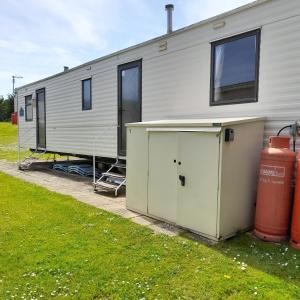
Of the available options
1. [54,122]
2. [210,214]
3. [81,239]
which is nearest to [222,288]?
[210,214]

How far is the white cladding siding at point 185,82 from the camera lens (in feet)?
14.6

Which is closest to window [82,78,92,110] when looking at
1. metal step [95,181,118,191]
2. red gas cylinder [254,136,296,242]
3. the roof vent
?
metal step [95,181,118,191]

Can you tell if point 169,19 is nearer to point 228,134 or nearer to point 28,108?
point 228,134

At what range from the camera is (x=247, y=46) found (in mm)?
4922

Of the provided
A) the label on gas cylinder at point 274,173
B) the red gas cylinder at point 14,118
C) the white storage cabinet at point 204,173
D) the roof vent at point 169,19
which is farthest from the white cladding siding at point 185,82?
the red gas cylinder at point 14,118

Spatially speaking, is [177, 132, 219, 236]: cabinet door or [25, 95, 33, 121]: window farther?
[25, 95, 33, 121]: window

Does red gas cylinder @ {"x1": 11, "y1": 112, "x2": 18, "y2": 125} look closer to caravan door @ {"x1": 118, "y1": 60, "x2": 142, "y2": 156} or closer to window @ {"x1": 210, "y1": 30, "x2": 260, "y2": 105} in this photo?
caravan door @ {"x1": 118, "y1": 60, "x2": 142, "y2": 156}

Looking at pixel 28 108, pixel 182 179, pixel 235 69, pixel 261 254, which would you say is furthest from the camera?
pixel 28 108

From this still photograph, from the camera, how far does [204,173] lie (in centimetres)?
424

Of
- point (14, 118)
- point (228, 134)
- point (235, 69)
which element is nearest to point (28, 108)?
point (14, 118)

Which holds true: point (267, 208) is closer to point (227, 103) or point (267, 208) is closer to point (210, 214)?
point (210, 214)

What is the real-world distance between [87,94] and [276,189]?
647 cm

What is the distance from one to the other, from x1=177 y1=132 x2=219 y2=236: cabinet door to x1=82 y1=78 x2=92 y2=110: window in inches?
195

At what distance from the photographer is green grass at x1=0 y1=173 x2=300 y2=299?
2861 millimetres
